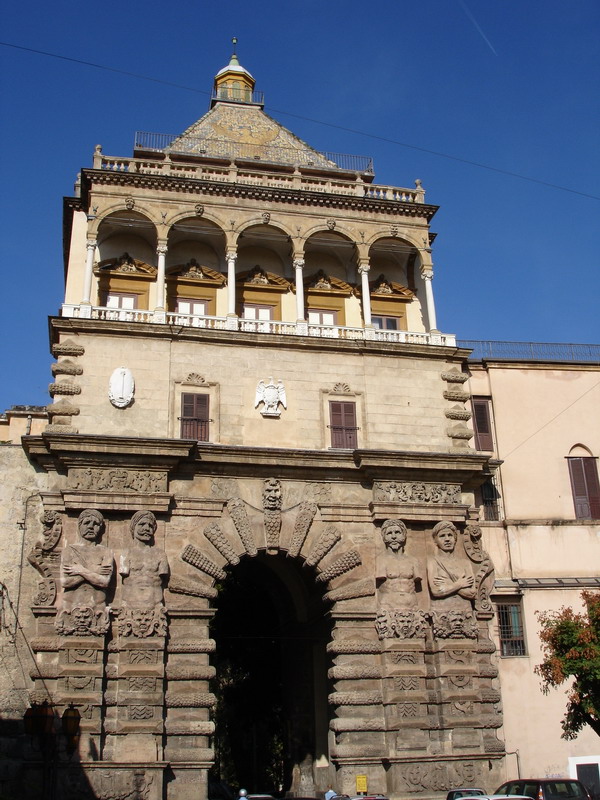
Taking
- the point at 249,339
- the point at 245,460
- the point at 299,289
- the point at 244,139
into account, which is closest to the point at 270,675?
the point at 245,460

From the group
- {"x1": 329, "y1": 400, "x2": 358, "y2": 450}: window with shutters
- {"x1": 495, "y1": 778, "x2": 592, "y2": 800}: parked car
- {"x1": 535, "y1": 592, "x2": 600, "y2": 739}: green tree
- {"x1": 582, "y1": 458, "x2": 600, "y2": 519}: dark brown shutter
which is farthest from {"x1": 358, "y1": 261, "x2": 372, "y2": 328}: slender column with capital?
{"x1": 495, "y1": 778, "x2": 592, "y2": 800}: parked car

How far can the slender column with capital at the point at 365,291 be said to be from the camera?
26.0 metres

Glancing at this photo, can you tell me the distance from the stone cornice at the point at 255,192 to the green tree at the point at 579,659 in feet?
42.5

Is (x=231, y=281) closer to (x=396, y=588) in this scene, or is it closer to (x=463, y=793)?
(x=396, y=588)

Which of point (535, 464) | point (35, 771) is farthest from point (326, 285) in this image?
point (35, 771)

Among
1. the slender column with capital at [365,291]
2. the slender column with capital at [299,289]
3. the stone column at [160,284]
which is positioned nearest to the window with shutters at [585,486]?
the slender column with capital at [365,291]

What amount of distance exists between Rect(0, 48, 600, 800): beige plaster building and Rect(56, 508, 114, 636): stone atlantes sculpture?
5 cm

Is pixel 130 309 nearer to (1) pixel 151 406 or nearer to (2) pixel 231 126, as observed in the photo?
(1) pixel 151 406

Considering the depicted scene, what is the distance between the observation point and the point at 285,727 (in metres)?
28.0

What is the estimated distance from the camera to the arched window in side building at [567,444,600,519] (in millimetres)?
26312

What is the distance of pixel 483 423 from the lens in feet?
88.3

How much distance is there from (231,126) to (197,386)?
12.8m

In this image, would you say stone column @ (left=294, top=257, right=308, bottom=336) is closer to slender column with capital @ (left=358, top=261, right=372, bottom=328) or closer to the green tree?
slender column with capital @ (left=358, top=261, right=372, bottom=328)

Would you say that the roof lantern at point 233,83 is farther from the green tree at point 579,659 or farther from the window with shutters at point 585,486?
the green tree at point 579,659
